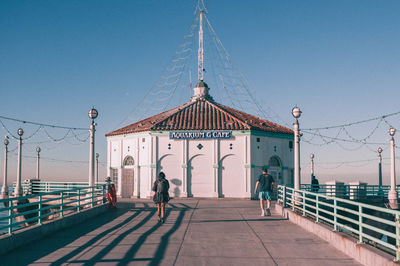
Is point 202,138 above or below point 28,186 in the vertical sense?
above

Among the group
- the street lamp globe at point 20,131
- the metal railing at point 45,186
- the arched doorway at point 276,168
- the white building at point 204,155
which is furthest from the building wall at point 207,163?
the street lamp globe at point 20,131

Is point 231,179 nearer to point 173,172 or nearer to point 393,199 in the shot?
point 173,172

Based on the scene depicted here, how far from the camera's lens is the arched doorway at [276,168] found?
29.7 metres

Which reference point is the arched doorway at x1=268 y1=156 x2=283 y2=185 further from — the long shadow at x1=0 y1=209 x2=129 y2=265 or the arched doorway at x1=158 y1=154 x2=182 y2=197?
the long shadow at x1=0 y1=209 x2=129 y2=265

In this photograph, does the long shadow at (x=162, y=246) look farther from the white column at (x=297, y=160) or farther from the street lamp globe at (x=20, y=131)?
the street lamp globe at (x=20, y=131)

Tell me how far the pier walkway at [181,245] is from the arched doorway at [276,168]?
14693mm

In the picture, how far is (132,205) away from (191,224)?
7.18 m

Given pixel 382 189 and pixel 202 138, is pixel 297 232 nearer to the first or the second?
pixel 202 138

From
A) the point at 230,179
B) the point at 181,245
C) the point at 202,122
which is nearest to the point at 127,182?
the point at 202,122

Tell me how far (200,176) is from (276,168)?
20.3ft

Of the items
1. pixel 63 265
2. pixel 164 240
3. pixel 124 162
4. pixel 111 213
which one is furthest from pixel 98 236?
pixel 124 162

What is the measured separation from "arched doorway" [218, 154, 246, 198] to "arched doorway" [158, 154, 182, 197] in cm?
289

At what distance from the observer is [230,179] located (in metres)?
27.8

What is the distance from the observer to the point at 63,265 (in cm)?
775
